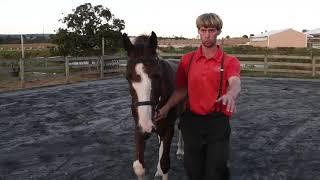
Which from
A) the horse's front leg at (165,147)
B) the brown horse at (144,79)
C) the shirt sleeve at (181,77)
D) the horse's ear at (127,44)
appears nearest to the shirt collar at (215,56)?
the shirt sleeve at (181,77)

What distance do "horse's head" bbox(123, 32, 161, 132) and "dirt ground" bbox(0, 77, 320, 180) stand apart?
216 centimetres

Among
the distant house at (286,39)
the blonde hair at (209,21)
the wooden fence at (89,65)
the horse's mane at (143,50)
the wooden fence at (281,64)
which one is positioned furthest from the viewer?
the distant house at (286,39)

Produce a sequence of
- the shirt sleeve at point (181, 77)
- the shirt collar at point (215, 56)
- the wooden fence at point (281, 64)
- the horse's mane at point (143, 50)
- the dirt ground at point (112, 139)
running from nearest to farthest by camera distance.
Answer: the shirt collar at point (215, 56) < the shirt sleeve at point (181, 77) < the horse's mane at point (143, 50) < the dirt ground at point (112, 139) < the wooden fence at point (281, 64)

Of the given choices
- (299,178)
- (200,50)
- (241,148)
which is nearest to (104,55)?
(241,148)

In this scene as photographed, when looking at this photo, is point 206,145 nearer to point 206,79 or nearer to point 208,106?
point 208,106

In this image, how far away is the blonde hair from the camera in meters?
3.08

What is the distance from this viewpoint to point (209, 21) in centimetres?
308

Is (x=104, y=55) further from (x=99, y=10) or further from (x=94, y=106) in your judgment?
(x=94, y=106)

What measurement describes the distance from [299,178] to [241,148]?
5.24 ft

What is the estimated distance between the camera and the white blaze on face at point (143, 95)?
3.18 m

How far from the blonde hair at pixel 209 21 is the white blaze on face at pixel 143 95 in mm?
600

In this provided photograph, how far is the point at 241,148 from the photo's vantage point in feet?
22.3

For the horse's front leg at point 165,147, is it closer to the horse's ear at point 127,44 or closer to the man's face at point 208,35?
the horse's ear at point 127,44

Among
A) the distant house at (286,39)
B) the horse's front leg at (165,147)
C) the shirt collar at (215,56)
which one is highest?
the distant house at (286,39)
